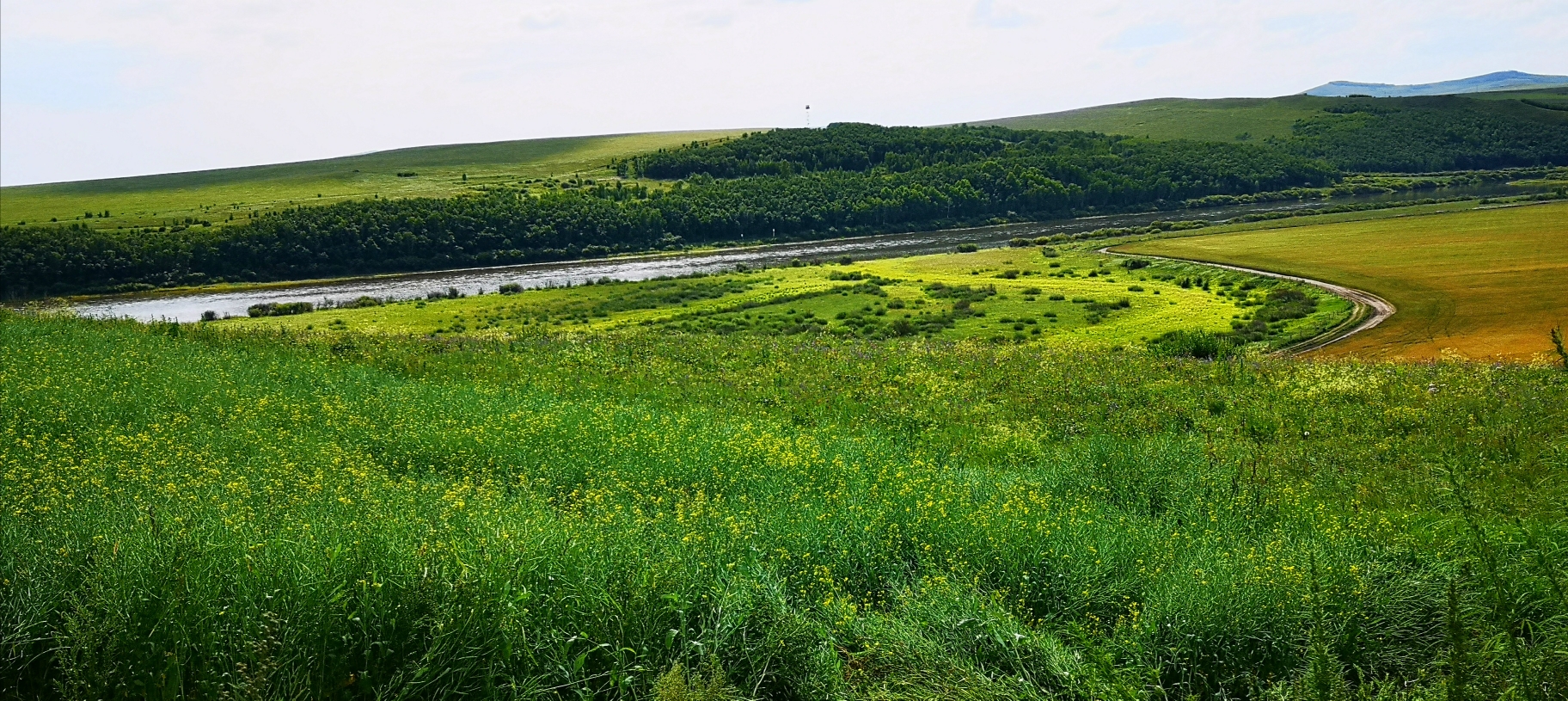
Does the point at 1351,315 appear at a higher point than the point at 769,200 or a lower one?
lower

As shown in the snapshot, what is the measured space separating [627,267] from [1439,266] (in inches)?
2811

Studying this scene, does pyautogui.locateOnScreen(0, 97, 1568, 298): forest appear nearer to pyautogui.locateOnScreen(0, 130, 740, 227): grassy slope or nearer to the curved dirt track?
pyautogui.locateOnScreen(0, 130, 740, 227): grassy slope

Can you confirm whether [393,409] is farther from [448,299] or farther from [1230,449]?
[448,299]

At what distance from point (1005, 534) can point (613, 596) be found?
3718 millimetres

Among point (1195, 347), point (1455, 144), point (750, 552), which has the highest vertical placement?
point (1455, 144)

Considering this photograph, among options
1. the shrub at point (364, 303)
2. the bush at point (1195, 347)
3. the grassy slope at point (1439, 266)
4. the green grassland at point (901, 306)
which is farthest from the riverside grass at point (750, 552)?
the shrub at point (364, 303)

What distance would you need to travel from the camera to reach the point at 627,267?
101 meters

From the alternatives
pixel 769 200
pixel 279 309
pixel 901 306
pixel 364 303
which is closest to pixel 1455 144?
pixel 769 200

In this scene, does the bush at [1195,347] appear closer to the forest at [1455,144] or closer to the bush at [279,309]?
the bush at [279,309]

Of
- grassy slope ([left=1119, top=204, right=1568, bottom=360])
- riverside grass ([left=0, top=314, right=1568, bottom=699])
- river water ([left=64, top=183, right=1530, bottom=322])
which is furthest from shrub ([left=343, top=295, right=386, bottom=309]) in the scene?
grassy slope ([left=1119, top=204, right=1568, bottom=360])

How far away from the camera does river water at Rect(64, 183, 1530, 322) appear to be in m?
81.1

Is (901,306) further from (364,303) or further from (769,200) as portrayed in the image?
(769,200)

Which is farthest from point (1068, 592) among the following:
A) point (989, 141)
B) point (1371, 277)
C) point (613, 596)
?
point (989, 141)

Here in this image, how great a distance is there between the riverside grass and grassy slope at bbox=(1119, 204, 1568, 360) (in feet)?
73.1
